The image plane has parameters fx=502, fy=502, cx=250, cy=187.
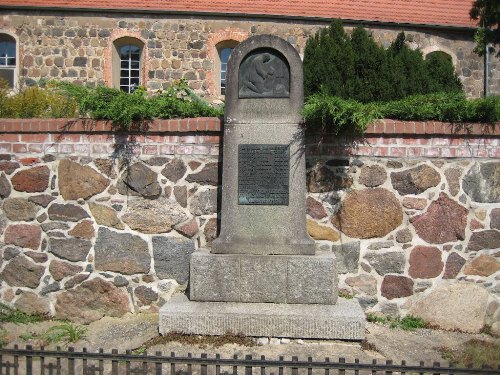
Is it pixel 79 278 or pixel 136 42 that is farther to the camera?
pixel 136 42

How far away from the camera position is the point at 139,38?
48.8 ft

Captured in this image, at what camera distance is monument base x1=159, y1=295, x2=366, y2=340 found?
4.90m

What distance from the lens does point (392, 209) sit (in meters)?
5.77

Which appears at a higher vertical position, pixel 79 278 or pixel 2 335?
pixel 79 278

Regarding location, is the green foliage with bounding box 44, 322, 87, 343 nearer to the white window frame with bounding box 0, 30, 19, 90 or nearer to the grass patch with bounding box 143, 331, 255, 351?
the grass patch with bounding box 143, 331, 255, 351

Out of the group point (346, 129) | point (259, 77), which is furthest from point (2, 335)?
point (346, 129)

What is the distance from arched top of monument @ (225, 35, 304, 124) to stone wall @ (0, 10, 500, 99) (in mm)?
9700

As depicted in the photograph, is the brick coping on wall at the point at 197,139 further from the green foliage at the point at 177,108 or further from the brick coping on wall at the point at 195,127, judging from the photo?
the green foliage at the point at 177,108

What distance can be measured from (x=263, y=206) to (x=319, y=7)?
37.4 feet

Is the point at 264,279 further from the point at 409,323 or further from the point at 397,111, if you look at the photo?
the point at 397,111

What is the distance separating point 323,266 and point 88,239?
9.20ft

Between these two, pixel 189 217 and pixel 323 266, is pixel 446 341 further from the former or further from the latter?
pixel 189 217

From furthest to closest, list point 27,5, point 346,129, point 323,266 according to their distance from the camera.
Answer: point 27,5
point 346,129
point 323,266

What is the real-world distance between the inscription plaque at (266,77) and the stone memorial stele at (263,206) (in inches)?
0.4
